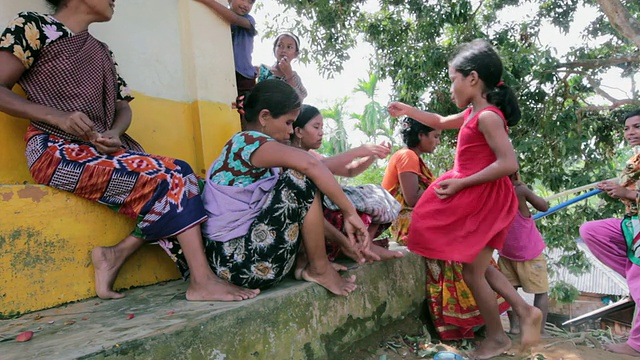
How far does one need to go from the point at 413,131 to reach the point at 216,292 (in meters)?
2.17

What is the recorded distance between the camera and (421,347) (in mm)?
2656

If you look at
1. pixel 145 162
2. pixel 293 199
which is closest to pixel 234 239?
pixel 293 199

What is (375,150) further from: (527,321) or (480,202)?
(527,321)

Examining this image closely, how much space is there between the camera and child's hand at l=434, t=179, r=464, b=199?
96.8 inches

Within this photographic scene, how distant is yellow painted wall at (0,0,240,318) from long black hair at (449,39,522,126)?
1585 millimetres

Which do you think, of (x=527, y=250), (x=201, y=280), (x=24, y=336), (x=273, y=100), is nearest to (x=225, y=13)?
(x=273, y=100)

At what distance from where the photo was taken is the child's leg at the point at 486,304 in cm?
251

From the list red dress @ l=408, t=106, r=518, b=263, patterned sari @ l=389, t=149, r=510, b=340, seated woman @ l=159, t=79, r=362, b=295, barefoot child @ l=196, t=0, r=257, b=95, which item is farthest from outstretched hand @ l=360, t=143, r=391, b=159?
barefoot child @ l=196, t=0, r=257, b=95

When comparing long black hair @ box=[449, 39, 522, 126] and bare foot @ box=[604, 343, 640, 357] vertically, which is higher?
long black hair @ box=[449, 39, 522, 126]

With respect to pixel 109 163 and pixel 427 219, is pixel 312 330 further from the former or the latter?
pixel 109 163

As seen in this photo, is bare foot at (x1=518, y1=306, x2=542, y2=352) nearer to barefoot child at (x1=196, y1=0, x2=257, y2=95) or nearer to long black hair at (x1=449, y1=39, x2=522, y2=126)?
long black hair at (x1=449, y1=39, x2=522, y2=126)

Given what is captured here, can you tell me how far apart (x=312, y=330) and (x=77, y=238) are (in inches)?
45.2

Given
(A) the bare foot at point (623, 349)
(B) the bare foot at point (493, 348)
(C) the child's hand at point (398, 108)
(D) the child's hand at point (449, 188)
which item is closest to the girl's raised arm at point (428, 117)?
(C) the child's hand at point (398, 108)

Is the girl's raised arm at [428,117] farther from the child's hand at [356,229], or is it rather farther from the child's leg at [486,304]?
the child's hand at [356,229]
